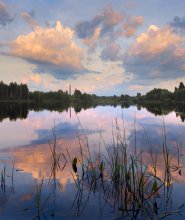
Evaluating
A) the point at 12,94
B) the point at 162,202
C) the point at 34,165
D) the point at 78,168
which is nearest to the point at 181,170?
the point at 162,202

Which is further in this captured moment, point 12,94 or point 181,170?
point 12,94

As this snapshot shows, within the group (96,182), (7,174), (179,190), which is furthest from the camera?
(7,174)

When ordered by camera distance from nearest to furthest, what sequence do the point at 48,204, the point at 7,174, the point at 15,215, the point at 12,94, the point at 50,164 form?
the point at 15,215 < the point at 48,204 < the point at 7,174 < the point at 50,164 < the point at 12,94

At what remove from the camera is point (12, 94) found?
184 meters

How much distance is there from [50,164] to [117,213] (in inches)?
278

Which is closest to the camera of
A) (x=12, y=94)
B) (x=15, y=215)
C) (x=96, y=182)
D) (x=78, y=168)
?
(x=15, y=215)

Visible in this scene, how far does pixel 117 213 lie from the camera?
27.9 feet

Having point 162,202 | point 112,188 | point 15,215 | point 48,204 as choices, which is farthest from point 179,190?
point 15,215

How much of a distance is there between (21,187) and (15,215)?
2608 millimetres

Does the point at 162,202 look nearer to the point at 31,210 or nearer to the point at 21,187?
the point at 31,210

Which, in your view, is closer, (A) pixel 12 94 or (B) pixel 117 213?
(B) pixel 117 213

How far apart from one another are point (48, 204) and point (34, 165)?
5.92m

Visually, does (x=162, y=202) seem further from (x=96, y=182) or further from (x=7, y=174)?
(x=7, y=174)

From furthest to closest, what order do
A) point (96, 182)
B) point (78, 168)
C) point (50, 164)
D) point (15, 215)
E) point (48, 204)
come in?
point (50, 164) → point (78, 168) → point (96, 182) → point (48, 204) → point (15, 215)
